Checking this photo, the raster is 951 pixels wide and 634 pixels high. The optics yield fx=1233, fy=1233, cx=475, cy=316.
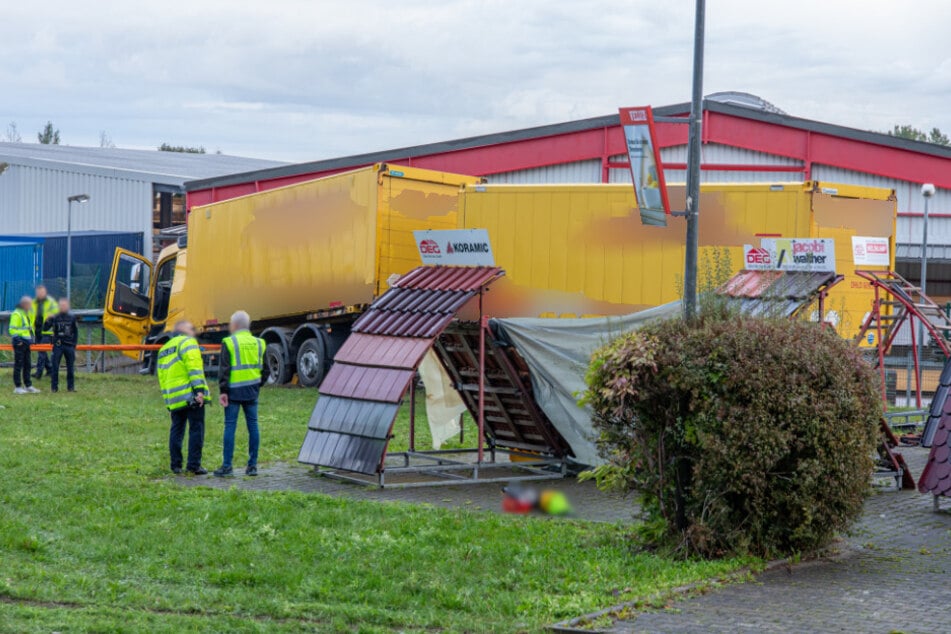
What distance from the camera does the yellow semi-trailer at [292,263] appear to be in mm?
22078

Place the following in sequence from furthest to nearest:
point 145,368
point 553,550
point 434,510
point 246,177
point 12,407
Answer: point 246,177 → point 145,368 → point 12,407 → point 434,510 → point 553,550

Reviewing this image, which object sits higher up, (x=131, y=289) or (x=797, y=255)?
(x=797, y=255)

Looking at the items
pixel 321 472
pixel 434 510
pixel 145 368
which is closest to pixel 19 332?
pixel 145 368

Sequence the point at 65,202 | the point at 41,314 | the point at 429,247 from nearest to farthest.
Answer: the point at 429,247 < the point at 41,314 < the point at 65,202

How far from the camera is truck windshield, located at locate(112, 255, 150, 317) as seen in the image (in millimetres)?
28469

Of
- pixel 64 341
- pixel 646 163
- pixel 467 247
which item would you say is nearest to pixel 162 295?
pixel 64 341

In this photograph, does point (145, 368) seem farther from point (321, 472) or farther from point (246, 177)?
point (321, 472)

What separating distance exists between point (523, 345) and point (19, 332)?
12901 mm

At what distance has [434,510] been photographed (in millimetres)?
10695

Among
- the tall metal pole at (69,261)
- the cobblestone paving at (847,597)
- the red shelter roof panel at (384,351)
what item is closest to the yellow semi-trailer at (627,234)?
the red shelter roof panel at (384,351)

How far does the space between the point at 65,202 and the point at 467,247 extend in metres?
33.0

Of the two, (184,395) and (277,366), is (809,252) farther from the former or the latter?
(277,366)

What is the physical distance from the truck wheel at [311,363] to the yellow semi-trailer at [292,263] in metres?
0.02

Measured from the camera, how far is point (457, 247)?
13.8 metres
